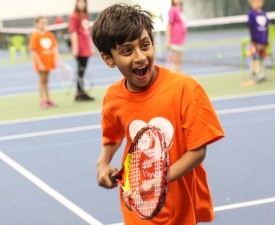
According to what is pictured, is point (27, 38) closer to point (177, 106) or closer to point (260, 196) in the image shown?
point (260, 196)

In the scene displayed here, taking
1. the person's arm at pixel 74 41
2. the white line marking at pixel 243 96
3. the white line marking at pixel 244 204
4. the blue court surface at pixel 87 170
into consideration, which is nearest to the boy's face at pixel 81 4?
the person's arm at pixel 74 41

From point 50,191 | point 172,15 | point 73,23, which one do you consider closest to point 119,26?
point 50,191

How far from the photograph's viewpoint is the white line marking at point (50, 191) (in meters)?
4.33

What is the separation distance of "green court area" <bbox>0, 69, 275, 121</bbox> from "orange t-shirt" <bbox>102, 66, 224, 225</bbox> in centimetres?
637

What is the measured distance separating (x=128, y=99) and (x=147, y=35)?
286mm

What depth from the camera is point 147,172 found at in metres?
2.33

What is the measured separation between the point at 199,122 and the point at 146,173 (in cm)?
28

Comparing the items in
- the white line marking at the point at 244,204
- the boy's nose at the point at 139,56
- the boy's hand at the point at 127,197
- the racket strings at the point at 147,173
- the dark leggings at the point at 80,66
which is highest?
the boy's nose at the point at 139,56

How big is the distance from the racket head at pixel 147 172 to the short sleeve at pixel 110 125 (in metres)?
0.19

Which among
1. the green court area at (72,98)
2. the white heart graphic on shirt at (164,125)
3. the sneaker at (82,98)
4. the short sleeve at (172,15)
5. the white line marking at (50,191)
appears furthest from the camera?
the short sleeve at (172,15)

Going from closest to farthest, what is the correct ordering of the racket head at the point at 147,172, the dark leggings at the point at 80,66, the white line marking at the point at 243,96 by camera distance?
the racket head at the point at 147,172 → the white line marking at the point at 243,96 → the dark leggings at the point at 80,66

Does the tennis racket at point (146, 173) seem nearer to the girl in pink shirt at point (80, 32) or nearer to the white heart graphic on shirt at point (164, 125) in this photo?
the white heart graphic on shirt at point (164, 125)

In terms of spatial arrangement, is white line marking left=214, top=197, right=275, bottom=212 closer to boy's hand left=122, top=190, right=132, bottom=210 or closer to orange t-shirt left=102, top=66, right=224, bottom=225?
orange t-shirt left=102, top=66, right=224, bottom=225

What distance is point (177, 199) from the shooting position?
241 centimetres
